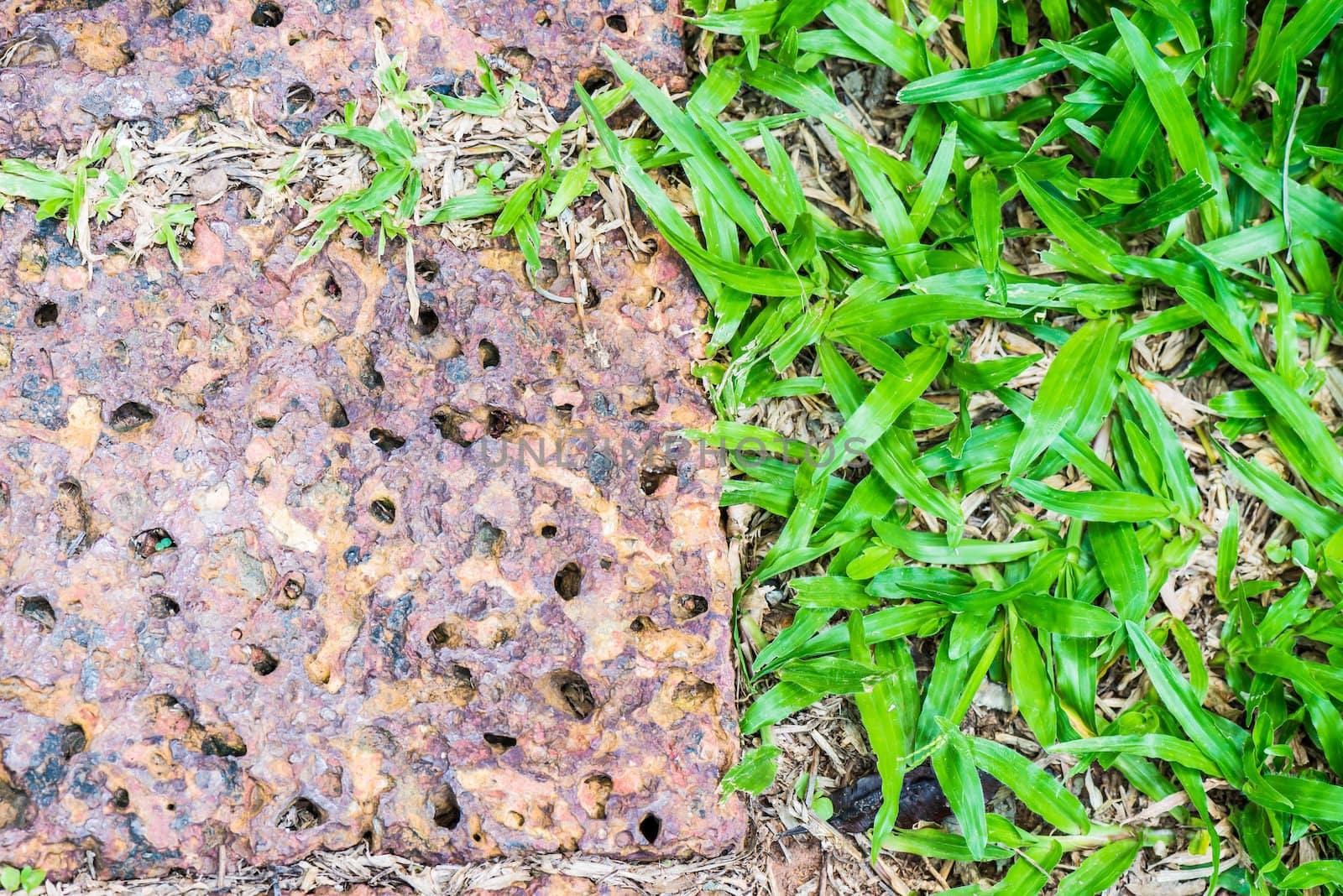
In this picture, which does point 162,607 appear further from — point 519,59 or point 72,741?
point 519,59

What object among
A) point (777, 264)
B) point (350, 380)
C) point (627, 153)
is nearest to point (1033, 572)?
point (777, 264)

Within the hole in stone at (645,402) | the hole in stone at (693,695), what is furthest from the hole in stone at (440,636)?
the hole in stone at (645,402)

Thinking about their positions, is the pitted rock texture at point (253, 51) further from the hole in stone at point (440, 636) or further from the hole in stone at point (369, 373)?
the hole in stone at point (440, 636)

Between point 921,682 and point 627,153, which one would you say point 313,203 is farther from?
point 921,682

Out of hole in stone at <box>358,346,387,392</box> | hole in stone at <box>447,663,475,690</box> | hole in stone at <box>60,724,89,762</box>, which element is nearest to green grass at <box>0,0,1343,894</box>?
hole in stone at <box>358,346,387,392</box>

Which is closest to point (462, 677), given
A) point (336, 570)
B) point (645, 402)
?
point (336, 570)

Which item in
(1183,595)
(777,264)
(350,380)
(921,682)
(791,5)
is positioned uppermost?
(791,5)
